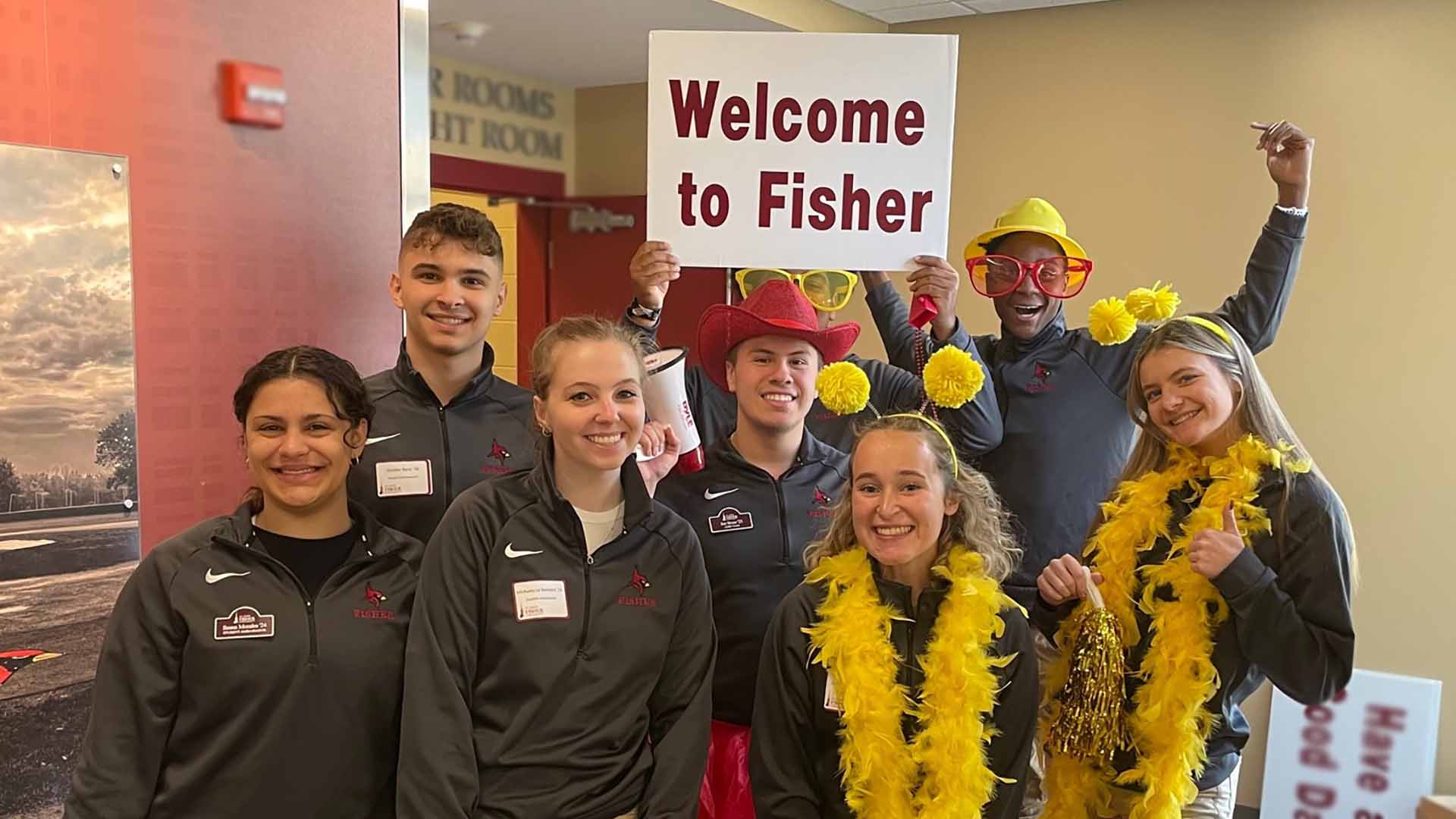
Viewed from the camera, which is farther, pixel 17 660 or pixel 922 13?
pixel 922 13

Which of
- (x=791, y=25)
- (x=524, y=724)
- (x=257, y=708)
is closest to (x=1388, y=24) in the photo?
(x=791, y=25)

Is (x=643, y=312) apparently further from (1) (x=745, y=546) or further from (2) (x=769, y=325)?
(1) (x=745, y=546)

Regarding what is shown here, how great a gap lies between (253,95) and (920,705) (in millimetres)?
1915

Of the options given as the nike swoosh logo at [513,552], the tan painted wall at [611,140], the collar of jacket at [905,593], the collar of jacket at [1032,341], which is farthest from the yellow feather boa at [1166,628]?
the tan painted wall at [611,140]

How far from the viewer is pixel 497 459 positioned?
6.99ft

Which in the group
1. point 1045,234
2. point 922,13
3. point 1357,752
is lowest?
point 1357,752

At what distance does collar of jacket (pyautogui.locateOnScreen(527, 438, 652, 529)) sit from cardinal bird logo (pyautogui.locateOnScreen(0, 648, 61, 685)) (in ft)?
3.72

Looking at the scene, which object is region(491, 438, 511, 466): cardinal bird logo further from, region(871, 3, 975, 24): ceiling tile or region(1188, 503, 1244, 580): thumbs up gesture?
region(871, 3, 975, 24): ceiling tile

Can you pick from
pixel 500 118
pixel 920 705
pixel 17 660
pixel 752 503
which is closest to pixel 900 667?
pixel 920 705

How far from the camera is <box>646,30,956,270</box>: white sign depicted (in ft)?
7.49

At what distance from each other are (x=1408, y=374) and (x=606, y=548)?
10.9ft

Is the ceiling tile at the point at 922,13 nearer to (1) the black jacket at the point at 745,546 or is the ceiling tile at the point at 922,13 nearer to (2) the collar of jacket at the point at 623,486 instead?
(1) the black jacket at the point at 745,546

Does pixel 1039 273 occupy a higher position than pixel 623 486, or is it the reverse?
pixel 1039 273

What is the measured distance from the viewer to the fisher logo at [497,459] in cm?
212
